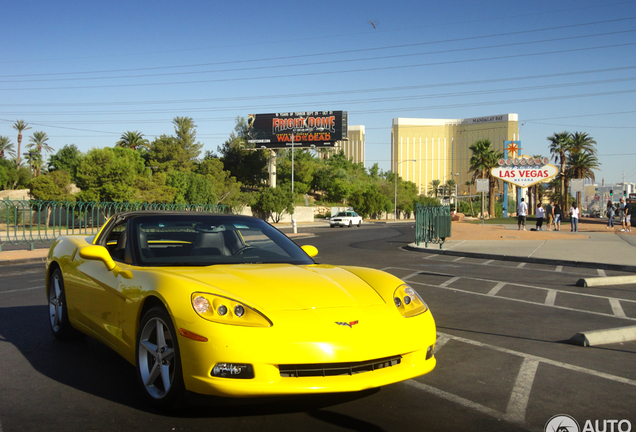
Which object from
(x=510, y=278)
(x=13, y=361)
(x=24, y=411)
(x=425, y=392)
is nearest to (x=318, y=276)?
(x=425, y=392)

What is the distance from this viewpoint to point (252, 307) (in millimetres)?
3283

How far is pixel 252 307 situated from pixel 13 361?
281cm

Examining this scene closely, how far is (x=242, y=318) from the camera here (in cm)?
325

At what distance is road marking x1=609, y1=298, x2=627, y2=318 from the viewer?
7266mm

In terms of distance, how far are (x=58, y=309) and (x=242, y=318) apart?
3128 millimetres

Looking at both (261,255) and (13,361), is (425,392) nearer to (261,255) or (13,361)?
(261,255)

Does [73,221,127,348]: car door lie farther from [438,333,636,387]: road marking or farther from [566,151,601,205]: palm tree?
[566,151,601,205]: palm tree

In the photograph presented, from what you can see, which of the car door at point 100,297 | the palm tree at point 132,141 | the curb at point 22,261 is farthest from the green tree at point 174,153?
the car door at point 100,297

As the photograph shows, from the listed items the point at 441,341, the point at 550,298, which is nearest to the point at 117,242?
the point at 441,341

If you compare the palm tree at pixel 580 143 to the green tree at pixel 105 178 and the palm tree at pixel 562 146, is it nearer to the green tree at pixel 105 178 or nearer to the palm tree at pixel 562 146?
the palm tree at pixel 562 146

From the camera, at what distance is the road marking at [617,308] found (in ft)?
Result: 23.8

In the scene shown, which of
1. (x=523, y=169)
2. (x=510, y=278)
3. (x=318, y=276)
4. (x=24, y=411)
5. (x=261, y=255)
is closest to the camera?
(x=24, y=411)

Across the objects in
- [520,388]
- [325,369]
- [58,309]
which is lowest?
[520,388]

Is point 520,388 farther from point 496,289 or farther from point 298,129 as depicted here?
point 298,129
